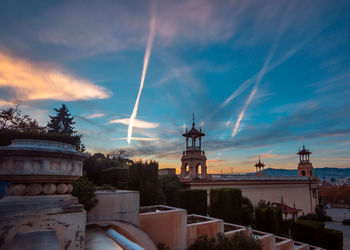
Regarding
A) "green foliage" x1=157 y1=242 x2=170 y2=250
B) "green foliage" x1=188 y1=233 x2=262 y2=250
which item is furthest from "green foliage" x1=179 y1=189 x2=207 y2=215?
"green foliage" x1=157 y1=242 x2=170 y2=250

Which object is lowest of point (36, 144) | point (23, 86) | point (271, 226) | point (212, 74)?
point (271, 226)

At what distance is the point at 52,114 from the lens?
1209 inches

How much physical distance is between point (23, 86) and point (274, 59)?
15261 mm

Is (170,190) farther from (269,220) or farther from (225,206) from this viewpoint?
(269,220)

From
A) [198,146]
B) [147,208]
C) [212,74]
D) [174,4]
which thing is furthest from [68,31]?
[198,146]

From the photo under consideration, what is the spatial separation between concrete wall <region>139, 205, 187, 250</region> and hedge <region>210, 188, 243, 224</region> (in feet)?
33.9

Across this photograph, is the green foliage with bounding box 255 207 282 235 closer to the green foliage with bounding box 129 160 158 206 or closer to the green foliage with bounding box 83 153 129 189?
the green foliage with bounding box 129 160 158 206

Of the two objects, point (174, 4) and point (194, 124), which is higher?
point (174, 4)

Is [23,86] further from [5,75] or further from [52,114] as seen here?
[52,114]

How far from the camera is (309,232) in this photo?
70.3 feet

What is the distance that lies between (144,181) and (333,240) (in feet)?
70.7

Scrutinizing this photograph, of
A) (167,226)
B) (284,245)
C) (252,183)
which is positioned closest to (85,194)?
(167,226)

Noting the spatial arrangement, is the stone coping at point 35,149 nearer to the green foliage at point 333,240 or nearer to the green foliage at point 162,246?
the green foliage at point 162,246

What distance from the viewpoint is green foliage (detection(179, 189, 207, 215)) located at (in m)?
18.7
